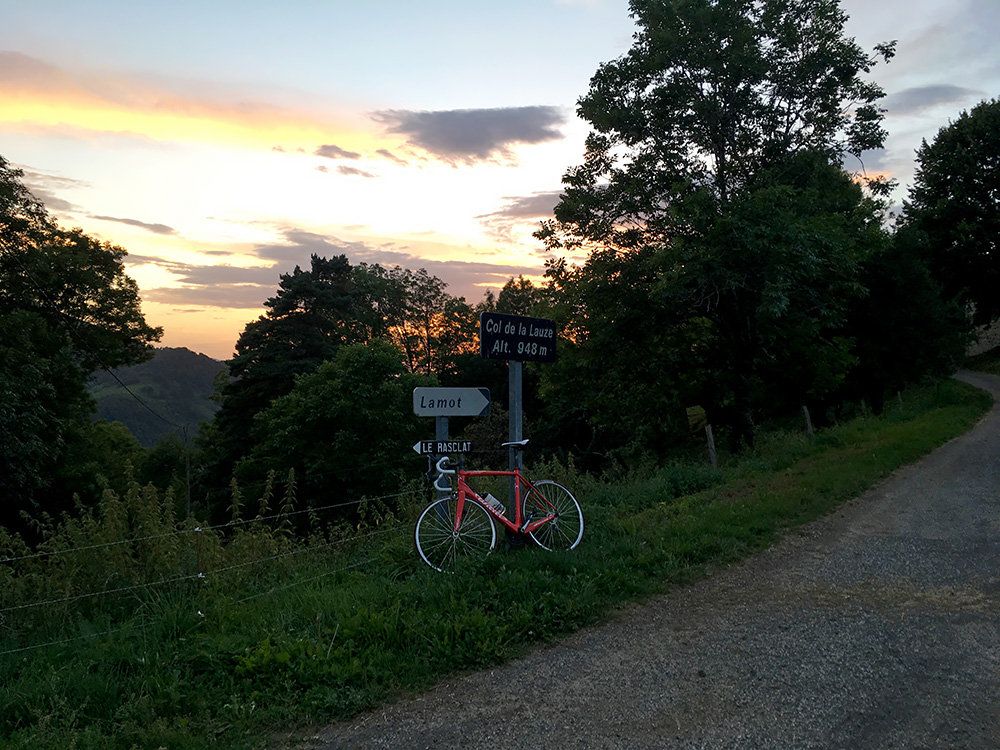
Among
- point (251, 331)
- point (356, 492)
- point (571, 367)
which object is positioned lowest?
point (356, 492)

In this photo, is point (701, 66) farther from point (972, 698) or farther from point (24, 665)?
point (24, 665)

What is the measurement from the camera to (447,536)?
249 inches

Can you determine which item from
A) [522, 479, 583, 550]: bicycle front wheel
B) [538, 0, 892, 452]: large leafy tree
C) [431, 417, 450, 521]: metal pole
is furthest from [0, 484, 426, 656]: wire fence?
[538, 0, 892, 452]: large leafy tree

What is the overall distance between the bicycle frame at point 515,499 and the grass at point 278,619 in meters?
0.31

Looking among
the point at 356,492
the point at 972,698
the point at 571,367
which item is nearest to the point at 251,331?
the point at 356,492

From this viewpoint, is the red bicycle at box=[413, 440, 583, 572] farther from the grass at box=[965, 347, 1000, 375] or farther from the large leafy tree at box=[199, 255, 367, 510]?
the grass at box=[965, 347, 1000, 375]

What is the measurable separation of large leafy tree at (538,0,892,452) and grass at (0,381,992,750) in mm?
10090

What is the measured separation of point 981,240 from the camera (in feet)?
132

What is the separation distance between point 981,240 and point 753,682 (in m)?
45.7

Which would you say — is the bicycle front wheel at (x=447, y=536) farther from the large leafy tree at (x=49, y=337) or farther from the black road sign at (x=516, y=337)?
the large leafy tree at (x=49, y=337)

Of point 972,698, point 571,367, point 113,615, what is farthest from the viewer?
point 571,367

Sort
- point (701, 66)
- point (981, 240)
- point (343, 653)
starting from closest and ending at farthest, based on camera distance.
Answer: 1. point (343, 653)
2. point (701, 66)
3. point (981, 240)

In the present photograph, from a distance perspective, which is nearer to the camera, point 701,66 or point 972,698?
point 972,698

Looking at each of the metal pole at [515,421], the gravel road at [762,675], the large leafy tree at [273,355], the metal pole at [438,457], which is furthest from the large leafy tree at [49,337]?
the gravel road at [762,675]
